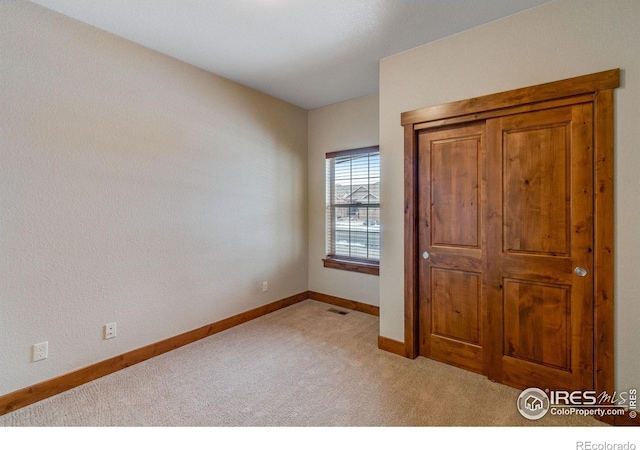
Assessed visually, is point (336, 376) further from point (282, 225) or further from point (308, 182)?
point (308, 182)

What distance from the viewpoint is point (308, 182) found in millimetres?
4445

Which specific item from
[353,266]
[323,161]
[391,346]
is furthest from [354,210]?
[391,346]

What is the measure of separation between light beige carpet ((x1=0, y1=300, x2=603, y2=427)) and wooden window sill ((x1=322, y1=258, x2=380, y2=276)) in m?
0.99

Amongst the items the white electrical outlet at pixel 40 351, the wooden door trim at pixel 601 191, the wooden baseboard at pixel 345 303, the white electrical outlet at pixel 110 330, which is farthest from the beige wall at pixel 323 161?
the white electrical outlet at pixel 40 351

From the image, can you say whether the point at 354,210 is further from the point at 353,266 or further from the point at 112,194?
the point at 112,194

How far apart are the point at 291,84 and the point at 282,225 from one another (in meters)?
1.72

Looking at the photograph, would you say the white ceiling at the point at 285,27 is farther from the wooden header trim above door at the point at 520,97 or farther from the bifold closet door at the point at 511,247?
the bifold closet door at the point at 511,247

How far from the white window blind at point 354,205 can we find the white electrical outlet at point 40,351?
302cm

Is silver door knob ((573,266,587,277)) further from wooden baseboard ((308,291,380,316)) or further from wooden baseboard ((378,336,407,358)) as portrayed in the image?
wooden baseboard ((308,291,380,316))

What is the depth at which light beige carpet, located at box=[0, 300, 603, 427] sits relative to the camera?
1.91 metres

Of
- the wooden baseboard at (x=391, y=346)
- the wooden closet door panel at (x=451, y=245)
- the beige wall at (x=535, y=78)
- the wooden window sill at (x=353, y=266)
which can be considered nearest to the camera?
the beige wall at (x=535, y=78)

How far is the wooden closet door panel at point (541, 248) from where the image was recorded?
6.51ft

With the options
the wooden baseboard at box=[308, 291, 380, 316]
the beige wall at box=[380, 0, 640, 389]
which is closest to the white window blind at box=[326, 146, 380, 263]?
the wooden baseboard at box=[308, 291, 380, 316]

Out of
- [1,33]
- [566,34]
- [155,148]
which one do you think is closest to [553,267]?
[566,34]
